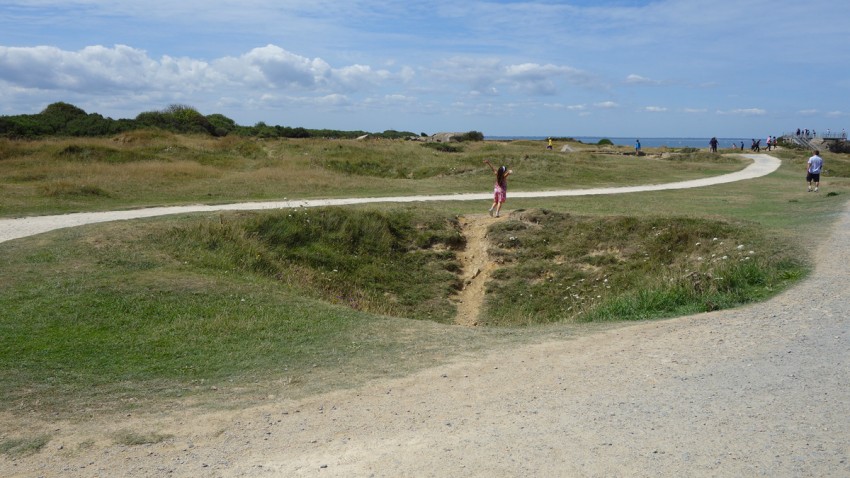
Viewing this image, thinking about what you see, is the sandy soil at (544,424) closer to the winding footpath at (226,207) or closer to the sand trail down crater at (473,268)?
the sand trail down crater at (473,268)

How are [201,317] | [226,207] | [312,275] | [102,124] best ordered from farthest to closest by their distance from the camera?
[102,124] → [226,207] → [312,275] → [201,317]

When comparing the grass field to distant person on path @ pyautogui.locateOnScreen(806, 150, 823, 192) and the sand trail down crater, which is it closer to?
the sand trail down crater

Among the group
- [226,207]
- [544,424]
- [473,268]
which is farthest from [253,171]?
[544,424]

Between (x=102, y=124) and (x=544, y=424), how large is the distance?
45787 millimetres

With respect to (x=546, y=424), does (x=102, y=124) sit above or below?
above

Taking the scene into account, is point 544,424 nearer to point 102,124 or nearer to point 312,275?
point 312,275

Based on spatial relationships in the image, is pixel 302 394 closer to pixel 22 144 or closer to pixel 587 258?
pixel 587 258

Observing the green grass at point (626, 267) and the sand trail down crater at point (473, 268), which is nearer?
the green grass at point (626, 267)

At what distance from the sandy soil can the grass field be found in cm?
68

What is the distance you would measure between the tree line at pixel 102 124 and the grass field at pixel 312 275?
14.4m

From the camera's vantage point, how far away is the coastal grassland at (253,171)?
2205 cm

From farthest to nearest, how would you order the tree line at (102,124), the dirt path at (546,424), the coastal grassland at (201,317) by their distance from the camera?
the tree line at (102,124) → the coastal grassland at (201,317) → the dirt path at (546,424)

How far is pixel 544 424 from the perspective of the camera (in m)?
5.74

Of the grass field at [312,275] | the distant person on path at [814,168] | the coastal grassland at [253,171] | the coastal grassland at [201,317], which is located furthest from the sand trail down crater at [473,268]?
the distant person on path at [814,168]
